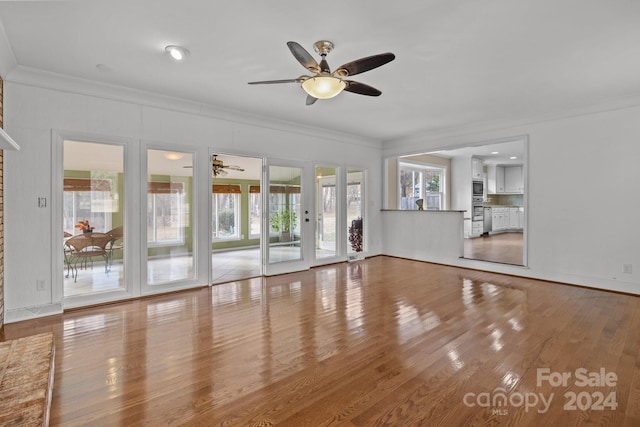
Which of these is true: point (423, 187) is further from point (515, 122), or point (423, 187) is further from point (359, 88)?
point (359, 88)

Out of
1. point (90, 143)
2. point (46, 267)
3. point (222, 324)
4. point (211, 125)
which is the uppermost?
point (211, 125)

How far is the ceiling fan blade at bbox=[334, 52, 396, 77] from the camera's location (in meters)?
2.52

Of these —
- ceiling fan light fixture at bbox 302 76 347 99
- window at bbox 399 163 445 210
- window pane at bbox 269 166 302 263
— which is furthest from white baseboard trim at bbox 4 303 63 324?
window at bbox 399 163 445 210

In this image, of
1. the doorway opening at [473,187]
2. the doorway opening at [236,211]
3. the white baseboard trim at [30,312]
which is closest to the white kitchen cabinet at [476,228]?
the doorway opening at [473,187]

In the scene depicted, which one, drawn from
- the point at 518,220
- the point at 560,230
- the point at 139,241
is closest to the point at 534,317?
the point at 560,230

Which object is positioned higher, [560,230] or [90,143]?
[90,143]

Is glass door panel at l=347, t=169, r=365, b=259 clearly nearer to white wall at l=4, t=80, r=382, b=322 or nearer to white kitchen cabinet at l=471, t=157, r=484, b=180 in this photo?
white wall at l=4, t=80, r=382, b=322

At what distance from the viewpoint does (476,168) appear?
10055 mm

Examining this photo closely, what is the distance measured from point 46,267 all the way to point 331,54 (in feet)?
12.9

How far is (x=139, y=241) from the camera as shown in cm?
432

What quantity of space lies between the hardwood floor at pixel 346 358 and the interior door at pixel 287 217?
1.39 metres

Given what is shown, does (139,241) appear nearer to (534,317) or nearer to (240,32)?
(240,32)

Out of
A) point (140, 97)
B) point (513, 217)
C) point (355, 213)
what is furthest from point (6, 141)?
point (513, 217)

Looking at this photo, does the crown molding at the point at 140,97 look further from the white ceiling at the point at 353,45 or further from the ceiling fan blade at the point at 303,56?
the ceiling fan blade at the point at 303,56
